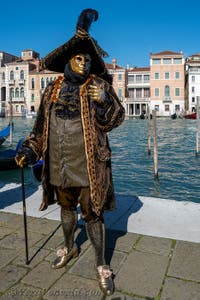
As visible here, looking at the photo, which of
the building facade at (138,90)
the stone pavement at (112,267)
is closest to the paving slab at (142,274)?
the stone pavement at (112,267)

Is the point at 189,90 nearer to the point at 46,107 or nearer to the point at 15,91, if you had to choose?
the point at 15,91

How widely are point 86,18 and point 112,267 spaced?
1.84 metres

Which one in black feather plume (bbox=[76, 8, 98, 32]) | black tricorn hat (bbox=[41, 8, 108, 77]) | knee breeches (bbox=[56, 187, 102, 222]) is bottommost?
knee breeches (bbox=[56, 187, 102, 222])

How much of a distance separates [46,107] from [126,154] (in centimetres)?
1189

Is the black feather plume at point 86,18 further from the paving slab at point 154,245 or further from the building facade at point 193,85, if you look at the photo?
the building facade at point 193,85

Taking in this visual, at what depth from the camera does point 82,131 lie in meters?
2.09

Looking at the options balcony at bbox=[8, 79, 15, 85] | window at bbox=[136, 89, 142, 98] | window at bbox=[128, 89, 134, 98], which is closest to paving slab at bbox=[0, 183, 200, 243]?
window at bbox=[136, 89, 142, 98]

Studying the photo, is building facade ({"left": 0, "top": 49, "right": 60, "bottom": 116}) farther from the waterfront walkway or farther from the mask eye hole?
the mask eye hole

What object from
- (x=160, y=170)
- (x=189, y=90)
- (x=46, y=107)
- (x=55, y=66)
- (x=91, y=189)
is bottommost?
(x=160, y=170)

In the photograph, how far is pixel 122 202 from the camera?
386 cm

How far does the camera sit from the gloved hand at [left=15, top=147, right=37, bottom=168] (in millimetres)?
2158

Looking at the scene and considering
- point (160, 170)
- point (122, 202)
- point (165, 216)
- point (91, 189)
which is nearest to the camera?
point (91, 189)

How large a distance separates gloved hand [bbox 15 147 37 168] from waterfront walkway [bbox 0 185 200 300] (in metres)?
0.82

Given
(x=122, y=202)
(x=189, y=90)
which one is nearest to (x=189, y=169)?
(x=122, y=202)
